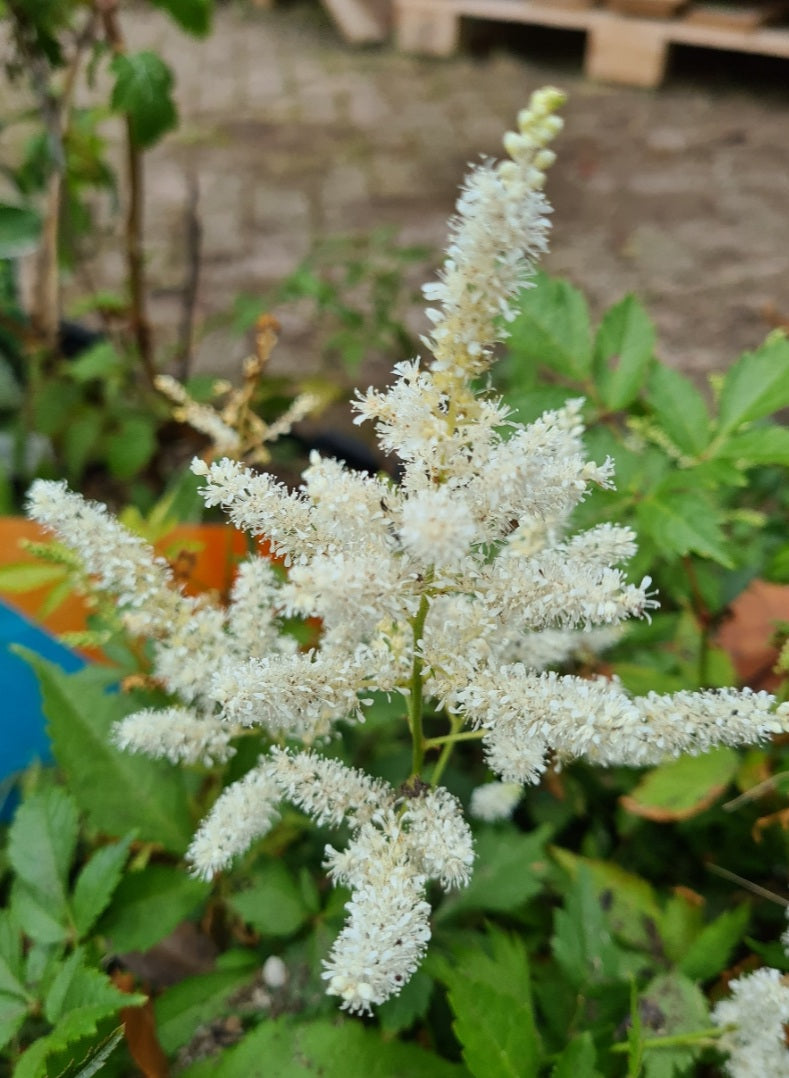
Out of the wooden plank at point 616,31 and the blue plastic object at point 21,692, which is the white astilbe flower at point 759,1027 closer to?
the blue plastic object at point 21,692

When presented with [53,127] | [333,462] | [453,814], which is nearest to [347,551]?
[333,462]

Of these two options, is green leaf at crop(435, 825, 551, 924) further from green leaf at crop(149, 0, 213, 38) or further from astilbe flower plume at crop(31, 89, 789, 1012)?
green leaf at crop(149, 0, 213, 38)

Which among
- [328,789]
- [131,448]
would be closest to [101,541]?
[328,789]

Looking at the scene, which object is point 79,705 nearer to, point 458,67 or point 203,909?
point 203,909

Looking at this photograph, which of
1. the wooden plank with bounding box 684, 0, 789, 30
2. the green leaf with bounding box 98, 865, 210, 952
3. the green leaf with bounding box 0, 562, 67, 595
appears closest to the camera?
→ the green leaf with bounding box 98, 865, 210, 952

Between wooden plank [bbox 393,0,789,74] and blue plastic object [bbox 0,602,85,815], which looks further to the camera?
wooden plank [bbox 393,0,789,74]

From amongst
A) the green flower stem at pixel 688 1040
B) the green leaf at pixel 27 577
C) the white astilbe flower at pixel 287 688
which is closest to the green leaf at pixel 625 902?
the green flower stem at pixel 688 1040

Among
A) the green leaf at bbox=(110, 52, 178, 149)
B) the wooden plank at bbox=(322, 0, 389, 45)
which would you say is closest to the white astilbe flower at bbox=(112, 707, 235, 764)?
the green leaf at bbox=(110, 52, 178, 149)

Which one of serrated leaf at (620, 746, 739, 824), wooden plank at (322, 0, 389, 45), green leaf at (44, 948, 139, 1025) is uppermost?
wooden plank at (322, 0, 389, 45)
